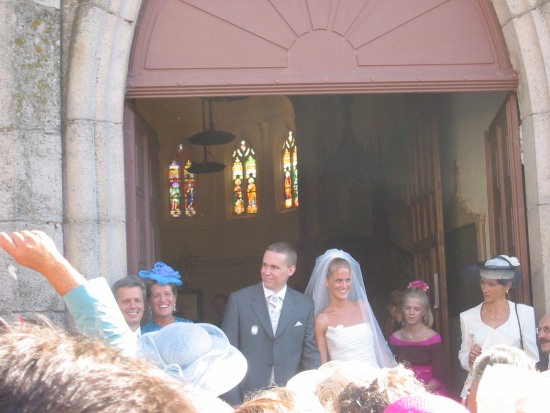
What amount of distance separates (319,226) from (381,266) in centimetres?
240

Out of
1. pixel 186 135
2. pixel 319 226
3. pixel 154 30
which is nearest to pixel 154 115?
pixel 186 135

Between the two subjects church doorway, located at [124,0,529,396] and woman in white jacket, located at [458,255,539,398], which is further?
church doorway, located at [124,0,529,396]

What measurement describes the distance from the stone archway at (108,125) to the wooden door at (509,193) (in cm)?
11

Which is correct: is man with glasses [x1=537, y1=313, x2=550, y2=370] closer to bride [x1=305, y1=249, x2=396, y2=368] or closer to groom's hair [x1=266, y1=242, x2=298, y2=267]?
bride [x1=305, y1=249, x2=396, y2=368]

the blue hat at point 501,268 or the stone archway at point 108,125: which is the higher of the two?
the stone archway at point 108,125

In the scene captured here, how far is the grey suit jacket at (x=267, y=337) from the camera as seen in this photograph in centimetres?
593

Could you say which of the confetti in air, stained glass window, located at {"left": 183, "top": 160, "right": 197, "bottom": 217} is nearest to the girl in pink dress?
the confetti in air

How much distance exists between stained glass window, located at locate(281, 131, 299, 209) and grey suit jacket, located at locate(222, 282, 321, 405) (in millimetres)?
11752

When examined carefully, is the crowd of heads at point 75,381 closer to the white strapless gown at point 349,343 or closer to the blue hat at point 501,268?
the white strapless gown at point 349,343

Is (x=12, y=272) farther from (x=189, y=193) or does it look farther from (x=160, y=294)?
(x=189, y=193)

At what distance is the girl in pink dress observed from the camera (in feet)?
21.2

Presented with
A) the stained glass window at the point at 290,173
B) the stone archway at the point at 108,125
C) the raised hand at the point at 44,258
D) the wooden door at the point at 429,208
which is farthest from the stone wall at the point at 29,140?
the stained glass window at the point at 290,173

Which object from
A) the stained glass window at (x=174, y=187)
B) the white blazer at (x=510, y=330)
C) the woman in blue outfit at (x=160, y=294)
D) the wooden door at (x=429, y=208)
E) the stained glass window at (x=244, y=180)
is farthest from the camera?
the stained glass window at (x=174, y=187)

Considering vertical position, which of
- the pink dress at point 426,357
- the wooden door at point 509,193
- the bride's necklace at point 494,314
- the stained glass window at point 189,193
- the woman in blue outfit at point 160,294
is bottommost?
the pink dress at point 426,357
